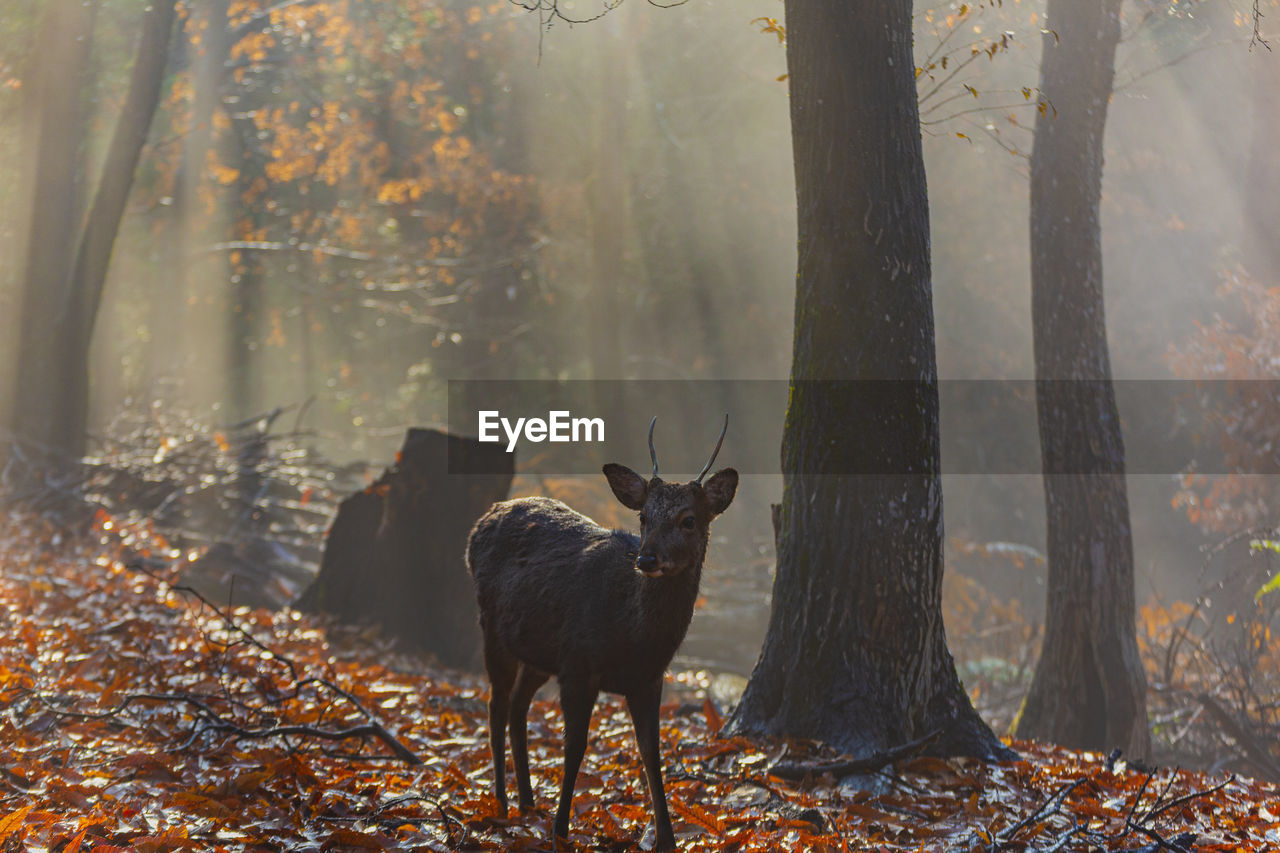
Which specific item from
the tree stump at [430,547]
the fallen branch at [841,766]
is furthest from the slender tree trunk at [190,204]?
the fallen branch at [841,766]

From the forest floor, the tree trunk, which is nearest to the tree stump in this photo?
the forest floor

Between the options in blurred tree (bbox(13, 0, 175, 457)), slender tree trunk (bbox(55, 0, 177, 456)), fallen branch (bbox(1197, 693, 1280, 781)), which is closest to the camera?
fallen branch (bbox(1197, 693, 1280, 781))

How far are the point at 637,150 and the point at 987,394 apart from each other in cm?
989

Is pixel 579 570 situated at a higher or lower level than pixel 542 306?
lower

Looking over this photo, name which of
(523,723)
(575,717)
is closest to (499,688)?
(523,723)

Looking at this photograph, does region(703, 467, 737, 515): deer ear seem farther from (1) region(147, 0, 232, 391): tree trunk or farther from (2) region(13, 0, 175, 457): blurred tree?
(1) region(147, 0, 232, 391): tree trunk

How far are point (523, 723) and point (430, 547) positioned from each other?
5432 mm

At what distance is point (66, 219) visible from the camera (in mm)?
16828

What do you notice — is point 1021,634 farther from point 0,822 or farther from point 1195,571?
point 0,822

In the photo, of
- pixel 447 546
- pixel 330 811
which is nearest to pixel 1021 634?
pixel 447 546

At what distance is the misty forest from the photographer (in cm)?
555

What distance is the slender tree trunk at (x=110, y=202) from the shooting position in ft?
54.0

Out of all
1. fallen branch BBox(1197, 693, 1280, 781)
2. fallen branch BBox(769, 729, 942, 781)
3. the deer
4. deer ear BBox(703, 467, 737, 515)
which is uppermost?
deer ear BBox(703, 467, 737, 515)

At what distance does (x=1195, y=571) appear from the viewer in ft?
70.5
